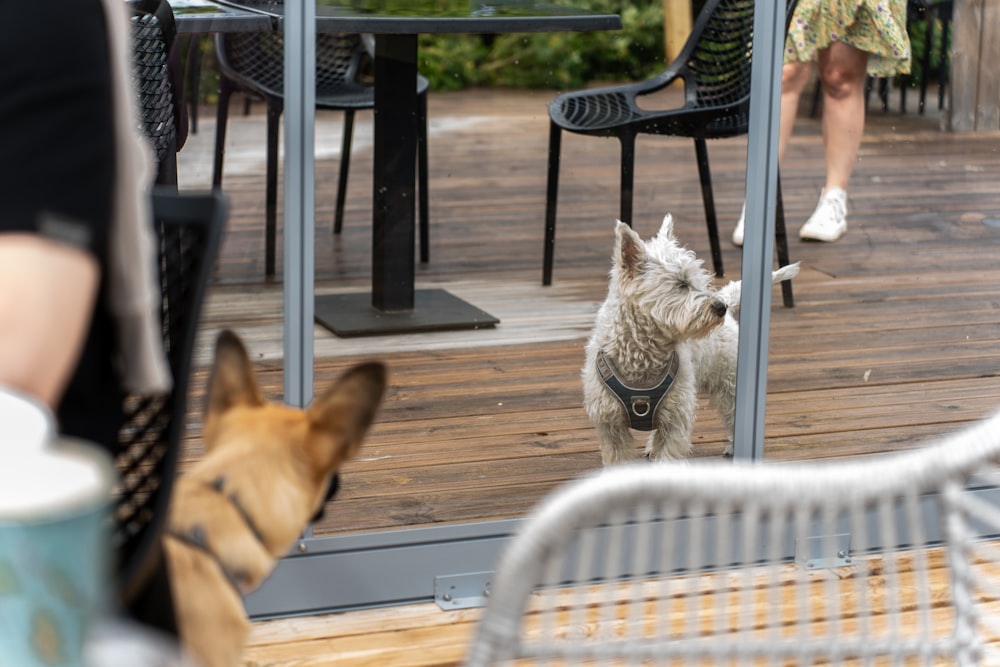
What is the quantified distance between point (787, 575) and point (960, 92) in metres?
1.12

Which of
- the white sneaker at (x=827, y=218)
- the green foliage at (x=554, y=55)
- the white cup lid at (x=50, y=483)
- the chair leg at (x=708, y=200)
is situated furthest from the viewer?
the white sneaker at (x=827, y=218)

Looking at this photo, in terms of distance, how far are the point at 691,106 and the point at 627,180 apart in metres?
0.20

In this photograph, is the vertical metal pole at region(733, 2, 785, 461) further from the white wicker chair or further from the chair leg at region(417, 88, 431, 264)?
the white wicker chair

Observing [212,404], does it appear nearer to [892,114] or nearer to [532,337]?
[532,337]

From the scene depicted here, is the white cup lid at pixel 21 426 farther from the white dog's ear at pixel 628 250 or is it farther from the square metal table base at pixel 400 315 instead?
the white dog's ear at pixel 628 250

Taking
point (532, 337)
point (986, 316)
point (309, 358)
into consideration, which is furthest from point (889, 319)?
point (309, 358)

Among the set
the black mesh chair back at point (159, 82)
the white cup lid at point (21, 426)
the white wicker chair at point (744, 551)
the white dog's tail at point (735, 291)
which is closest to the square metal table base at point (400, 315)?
the black mesh chair back at point (159, 82)

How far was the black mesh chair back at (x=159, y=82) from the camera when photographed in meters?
2.24

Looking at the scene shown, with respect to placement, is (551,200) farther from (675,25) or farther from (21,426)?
(21,426)

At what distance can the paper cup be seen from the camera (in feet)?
2.01

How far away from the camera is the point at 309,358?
2.43 metres

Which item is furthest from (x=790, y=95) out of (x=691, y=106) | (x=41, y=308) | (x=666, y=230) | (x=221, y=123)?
(x=41, y=308)

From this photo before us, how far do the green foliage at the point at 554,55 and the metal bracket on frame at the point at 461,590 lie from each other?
0.98 m

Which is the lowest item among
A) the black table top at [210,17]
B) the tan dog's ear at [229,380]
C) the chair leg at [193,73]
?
the tan dog's ear at [229,380]
